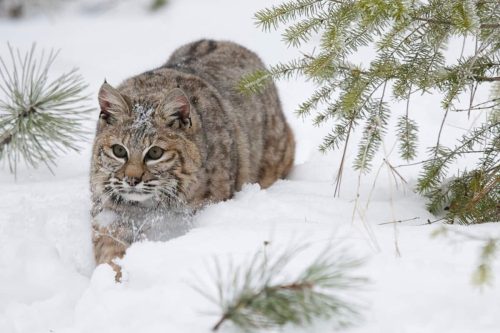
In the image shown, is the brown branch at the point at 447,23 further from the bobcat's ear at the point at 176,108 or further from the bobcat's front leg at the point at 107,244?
the bobcat's front leg at the point at 107,244

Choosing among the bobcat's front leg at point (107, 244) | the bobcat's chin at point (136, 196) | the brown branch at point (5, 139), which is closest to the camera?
the bobcat's front leg at point (107, 244)

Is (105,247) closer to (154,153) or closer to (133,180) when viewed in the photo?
(133,180)

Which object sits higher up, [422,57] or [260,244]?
[422,57]

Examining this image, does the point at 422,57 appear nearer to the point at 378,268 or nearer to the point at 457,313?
the point at 378,268

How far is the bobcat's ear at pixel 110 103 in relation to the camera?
359 centimetres

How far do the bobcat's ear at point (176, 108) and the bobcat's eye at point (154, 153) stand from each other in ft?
0.61

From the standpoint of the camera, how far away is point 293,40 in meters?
3.20

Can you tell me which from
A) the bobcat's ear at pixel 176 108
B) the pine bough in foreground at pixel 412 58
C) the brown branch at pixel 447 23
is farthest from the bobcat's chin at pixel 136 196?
the brown branch at pixel 447 23

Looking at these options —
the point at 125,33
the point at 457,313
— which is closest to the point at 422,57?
the point at 457,313

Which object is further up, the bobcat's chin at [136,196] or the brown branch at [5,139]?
the brown branch at [5,139]

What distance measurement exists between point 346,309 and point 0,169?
3.40 m

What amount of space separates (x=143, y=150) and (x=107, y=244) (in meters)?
0.51

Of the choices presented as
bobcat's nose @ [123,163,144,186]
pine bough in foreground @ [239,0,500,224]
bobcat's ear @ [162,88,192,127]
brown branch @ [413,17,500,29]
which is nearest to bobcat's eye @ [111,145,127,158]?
bobcat's nose @ [123,163,144,186]

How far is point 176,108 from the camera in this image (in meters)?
3.66
